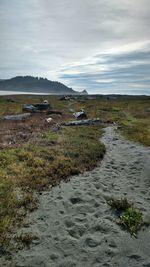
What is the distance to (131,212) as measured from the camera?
43.7 feet

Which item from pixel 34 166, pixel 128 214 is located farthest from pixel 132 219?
pixel 34 166

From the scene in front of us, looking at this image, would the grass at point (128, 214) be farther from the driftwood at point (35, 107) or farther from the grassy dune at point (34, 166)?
the driftwood at point (35, 107)

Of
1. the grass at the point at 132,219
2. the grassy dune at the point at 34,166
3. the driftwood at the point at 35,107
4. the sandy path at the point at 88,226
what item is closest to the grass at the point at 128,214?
the grass at the point at 132,219

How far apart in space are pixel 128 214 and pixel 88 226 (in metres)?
2.20

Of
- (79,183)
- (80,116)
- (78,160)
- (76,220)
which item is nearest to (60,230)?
(76,220)

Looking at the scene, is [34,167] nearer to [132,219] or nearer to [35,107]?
[132,219]

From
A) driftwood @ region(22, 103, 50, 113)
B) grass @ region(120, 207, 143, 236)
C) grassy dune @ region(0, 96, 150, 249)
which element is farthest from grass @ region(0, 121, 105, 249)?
driftwood @ region(22, 103, 50, 113)

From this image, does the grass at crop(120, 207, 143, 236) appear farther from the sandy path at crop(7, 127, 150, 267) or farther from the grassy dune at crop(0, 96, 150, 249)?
the grassy dune at crop(0, 96, 150, 249)

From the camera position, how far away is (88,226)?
12312 mm

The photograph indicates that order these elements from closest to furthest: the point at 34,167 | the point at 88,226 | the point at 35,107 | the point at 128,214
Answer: the point at 88,226 → the point at 128,214 → the point at 34,167 → the point at 35,107

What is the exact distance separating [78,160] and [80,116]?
30.0m

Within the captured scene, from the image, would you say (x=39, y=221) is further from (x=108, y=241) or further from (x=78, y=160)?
(x=78, y=160)

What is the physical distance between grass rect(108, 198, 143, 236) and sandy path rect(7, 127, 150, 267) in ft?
1.03

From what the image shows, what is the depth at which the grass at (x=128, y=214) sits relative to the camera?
40.4 ft
